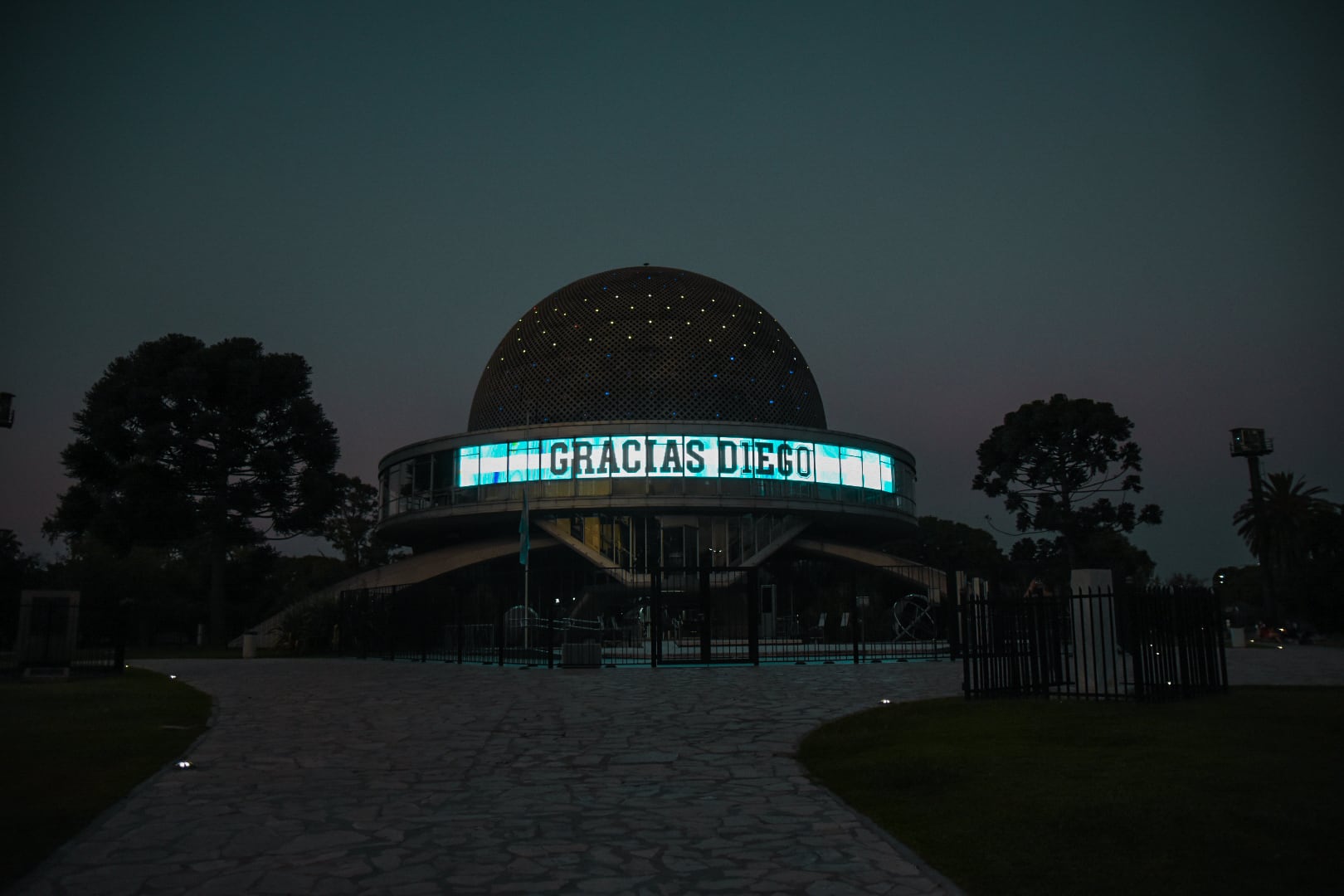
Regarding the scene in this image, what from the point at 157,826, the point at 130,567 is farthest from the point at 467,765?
the point at 130,567

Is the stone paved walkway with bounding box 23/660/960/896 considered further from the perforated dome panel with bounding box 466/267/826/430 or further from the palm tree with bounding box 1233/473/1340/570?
the palm tree with bounding box 1233/473/1340/570

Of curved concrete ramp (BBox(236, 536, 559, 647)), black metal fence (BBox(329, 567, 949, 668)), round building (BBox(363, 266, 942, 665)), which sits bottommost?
black metal fence (BBox(329, 567, 949, 668))

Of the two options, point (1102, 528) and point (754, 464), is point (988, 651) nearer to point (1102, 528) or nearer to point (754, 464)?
point (754, 464)

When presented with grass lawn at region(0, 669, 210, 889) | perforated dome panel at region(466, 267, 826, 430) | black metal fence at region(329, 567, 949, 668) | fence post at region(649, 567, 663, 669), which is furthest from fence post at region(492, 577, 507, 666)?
perforated dome panel at region(466, 267, 826, 430)

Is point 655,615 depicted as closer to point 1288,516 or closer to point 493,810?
point 493,810

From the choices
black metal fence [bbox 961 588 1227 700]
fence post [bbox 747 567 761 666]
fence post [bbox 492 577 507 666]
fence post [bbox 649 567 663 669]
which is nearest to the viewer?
black metal fence [bbox 961 588 1227 700]

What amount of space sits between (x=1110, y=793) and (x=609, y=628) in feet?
67.9

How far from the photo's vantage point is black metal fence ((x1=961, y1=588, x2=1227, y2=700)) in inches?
371

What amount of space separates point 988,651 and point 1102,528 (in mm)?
30792

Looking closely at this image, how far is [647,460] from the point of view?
113 feet

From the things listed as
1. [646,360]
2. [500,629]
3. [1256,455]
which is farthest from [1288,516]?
[500,629]

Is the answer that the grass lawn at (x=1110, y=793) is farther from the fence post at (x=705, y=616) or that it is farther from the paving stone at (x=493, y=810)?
the fence post at (x=705, y=616)

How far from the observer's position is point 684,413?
37.6m

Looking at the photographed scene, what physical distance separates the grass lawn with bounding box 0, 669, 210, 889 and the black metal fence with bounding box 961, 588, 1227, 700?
6.86 m
